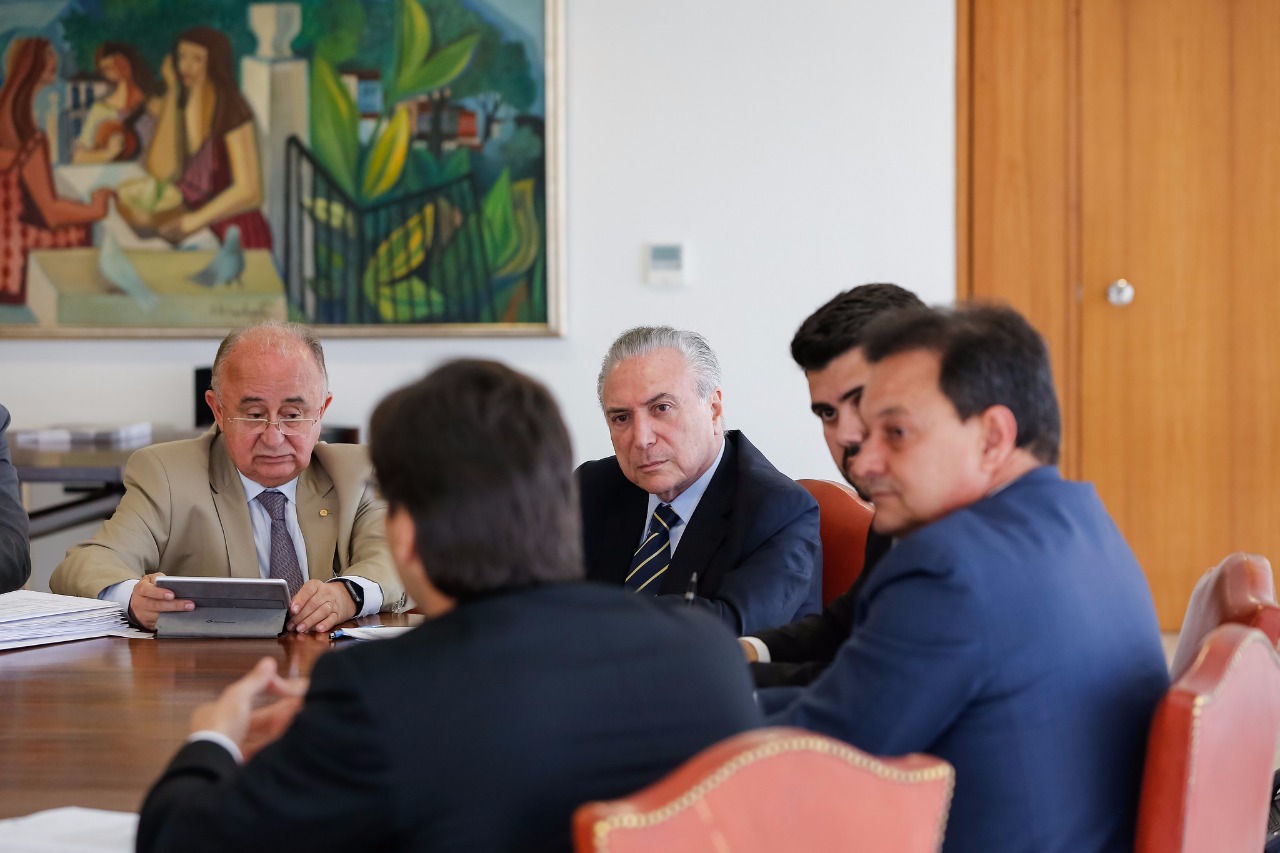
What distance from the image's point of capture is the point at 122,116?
5242mm

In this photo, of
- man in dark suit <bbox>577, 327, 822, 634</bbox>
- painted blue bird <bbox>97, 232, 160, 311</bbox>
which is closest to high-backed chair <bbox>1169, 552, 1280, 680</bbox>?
man in dark suit <bbox>577, 327, 822, 634</bbox>

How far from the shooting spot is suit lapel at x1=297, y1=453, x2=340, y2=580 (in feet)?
9.39

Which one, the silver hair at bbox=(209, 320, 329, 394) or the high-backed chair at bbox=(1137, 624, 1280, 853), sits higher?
the silver hair at bbox=(209, 320, 329, 394)

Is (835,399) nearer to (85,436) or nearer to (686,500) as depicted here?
(686,500)

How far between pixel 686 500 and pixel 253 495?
37.5 inches

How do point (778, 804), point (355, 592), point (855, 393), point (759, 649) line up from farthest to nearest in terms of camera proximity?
point (355, 592) < point (855, 393) < point (759, 649) < point (778, 804)

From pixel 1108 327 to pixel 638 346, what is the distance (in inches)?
125

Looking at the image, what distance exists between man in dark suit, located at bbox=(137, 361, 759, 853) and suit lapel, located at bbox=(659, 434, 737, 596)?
1311 millimetres

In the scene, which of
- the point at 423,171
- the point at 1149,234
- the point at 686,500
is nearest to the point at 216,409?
the point at 686,500

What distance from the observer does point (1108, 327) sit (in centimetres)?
530

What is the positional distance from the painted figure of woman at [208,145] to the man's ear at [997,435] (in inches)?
165

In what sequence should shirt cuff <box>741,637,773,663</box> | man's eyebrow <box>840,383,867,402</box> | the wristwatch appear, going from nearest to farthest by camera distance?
shirt cuff <box>741,637,773,663</box>
man's eyebrow <box>840,383,867,402</box>
the wristwatch

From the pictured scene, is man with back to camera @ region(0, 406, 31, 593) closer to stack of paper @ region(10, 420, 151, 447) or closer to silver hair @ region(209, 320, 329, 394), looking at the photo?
silver hair @ region(209, 320, 329, 394)

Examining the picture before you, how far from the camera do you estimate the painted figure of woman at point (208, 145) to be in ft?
17.2
